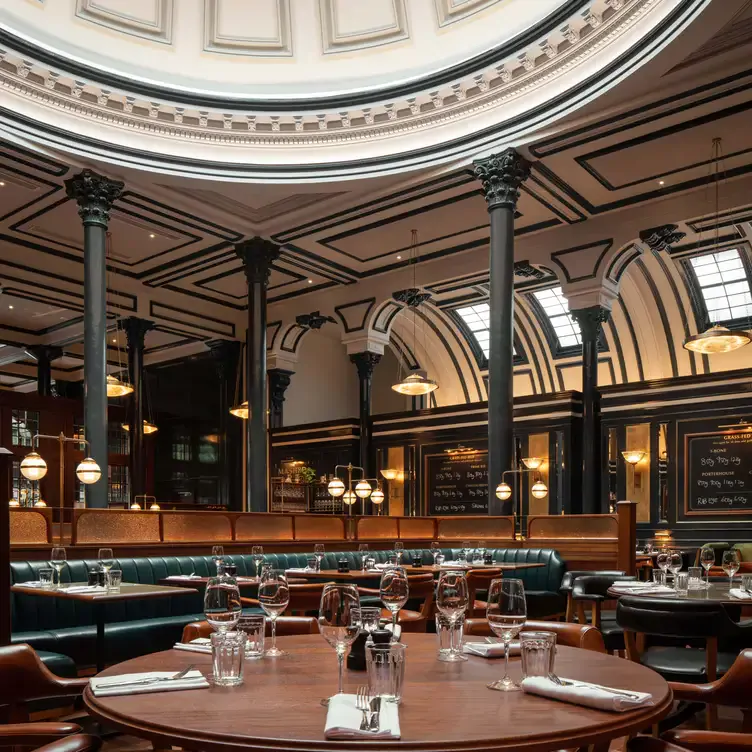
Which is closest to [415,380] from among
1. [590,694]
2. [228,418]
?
[228,418]

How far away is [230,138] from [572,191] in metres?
4.97

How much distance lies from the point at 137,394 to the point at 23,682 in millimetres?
13676

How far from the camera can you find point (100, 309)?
1032 cm

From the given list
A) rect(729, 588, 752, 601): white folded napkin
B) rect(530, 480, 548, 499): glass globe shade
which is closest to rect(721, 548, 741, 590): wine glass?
rect(729, 588, 752, 601): white folded napkin

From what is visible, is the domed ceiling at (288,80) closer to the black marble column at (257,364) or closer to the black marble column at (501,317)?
the black marble column at (501,317)

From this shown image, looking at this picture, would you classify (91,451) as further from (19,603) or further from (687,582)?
(687,582)

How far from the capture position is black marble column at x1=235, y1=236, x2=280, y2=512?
40.4ft

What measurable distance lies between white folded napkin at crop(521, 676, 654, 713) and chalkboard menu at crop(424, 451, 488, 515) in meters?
14.0

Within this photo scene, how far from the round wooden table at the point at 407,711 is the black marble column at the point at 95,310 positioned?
8.30 m

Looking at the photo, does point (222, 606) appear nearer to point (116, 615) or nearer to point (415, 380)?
point (116, 615)

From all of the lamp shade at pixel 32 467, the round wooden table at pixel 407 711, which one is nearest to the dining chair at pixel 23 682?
the round wooden table at pixel 407 711

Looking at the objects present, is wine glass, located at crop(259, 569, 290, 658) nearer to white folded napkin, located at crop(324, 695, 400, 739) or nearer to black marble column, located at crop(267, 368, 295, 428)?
white folded napkin, located at crop(324, 695, 400, 739)

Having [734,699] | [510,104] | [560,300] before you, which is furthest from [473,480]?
[734,699]

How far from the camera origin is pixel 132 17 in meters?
11.0
